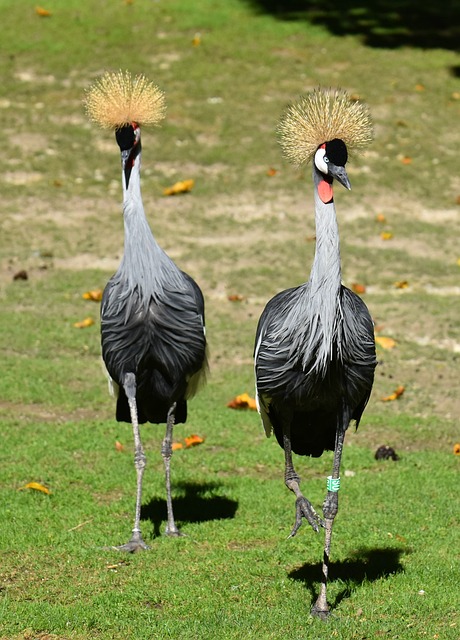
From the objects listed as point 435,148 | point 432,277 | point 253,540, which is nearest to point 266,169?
point 435,148

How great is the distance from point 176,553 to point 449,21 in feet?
65.3

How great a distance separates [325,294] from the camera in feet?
20.8

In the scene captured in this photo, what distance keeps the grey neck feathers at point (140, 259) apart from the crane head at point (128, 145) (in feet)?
0.25

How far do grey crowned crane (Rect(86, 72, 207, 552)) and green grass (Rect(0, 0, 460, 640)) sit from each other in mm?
875

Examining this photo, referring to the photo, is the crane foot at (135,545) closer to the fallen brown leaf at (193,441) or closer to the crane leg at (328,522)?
the crane leg at (328,522)

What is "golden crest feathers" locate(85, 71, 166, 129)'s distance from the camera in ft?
26.3

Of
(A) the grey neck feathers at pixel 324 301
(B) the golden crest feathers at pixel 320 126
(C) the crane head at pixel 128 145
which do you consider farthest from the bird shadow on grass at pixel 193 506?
(B) the golden crest feathers at pixel 320 126

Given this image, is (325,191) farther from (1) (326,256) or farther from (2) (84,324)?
(2) (84,324)

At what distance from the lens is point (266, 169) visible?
17.9 metres

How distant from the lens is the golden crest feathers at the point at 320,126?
6.48 m

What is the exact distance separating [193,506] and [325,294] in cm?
292

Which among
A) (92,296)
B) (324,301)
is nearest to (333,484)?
(324,301)

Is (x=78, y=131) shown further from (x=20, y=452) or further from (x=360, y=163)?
(x=20, y=452)

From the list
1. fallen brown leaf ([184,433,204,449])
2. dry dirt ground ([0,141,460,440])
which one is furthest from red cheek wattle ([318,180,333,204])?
dry dirt ground ([0,141,460,440])
